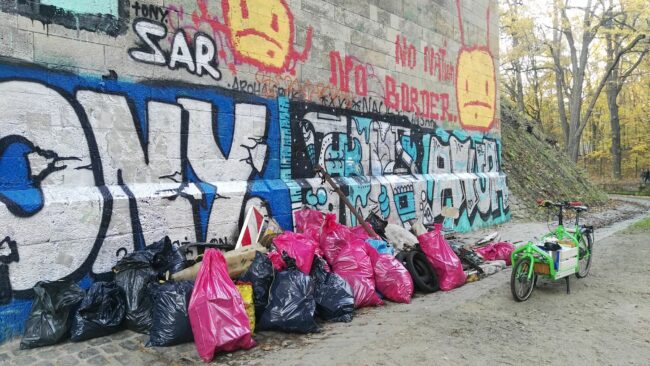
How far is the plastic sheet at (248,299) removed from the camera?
3.93 metres

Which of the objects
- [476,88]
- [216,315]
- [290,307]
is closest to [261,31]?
[290,307]

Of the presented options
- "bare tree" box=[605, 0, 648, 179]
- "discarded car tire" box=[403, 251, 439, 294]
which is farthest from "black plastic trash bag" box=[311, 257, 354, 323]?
"bare tree" box=[605, 0, 648, 179]

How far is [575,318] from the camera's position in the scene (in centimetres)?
465

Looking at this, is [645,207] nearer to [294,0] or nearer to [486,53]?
[486,53]

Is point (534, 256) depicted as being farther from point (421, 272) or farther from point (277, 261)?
point (277, 261)

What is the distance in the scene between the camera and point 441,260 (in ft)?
18.6

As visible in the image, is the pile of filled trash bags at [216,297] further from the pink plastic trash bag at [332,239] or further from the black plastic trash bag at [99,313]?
the pink plastic trash bag at [332,239]

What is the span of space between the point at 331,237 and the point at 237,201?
1210 millimetres

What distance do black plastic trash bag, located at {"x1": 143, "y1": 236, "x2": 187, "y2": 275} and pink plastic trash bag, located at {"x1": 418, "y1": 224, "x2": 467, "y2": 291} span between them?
9.59 ft

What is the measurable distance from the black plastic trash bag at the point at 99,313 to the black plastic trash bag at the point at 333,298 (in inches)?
69.4

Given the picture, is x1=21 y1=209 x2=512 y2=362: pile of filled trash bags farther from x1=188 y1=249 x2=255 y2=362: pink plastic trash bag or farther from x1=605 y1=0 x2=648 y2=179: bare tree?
x1=605 y1=0 x2=648 y2=179: bare tree

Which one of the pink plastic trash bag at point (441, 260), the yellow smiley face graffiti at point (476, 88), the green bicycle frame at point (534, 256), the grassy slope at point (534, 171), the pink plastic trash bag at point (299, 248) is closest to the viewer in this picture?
the pink plastic trash bag at point (299, 248)

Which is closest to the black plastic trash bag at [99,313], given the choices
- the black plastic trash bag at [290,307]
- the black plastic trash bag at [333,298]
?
the black plastic trash bag at [290,307]

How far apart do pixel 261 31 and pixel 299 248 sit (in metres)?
2.92
